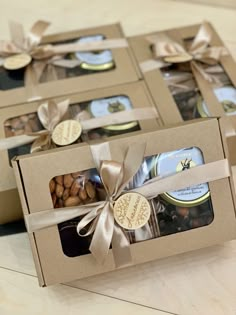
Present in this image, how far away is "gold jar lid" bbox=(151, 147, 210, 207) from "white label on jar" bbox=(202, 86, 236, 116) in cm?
17

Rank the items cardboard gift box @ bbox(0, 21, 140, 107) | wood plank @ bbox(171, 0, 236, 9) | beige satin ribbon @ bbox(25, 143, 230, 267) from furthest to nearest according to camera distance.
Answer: wood plank @ bbox(171, 0, 236, 9) < cardboard gift box @ bbox(0, 21, 140, 107) < beige satin ribbon @ bbox(25, 143, 230, 267)

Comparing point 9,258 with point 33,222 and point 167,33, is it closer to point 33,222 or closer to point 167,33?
point 33,222

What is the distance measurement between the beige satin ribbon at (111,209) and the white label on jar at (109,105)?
0.59 ft

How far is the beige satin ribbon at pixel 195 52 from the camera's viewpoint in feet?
3.42

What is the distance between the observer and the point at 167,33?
1.11 m

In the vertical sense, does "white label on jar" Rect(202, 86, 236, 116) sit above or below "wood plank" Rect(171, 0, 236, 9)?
below

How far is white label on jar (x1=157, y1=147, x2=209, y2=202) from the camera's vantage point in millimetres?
812

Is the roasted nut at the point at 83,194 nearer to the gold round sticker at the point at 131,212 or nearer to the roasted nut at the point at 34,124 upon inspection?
the gold round sticker at the point at 131,212

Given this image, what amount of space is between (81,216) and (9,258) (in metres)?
0.18

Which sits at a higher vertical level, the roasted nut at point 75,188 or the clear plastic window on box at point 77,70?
the clear plastic window on box at point 77,70

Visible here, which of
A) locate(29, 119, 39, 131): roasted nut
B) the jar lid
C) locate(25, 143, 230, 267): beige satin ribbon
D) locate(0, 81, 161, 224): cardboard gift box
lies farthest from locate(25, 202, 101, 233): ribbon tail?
the jar lid

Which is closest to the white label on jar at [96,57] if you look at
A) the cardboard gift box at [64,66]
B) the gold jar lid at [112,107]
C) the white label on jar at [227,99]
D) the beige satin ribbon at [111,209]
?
the cardboard gift box at [64,66]

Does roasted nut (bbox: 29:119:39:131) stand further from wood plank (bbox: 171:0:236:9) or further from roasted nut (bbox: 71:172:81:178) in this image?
wood plank (bbox: 171:0:236:9)

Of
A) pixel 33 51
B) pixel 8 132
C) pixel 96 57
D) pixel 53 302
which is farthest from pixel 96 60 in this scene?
pixel 53 302
